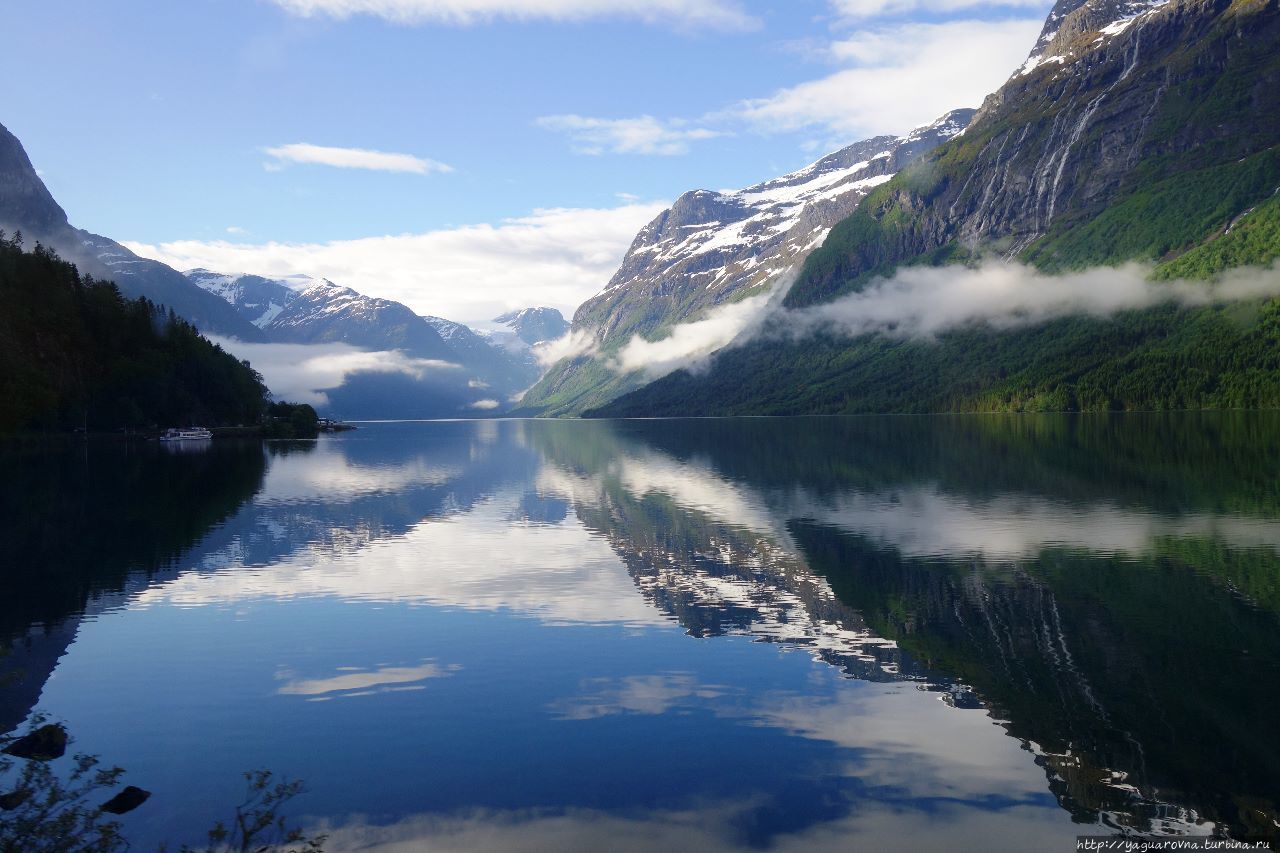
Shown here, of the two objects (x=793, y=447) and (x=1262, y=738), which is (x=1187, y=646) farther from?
(x=793, y=447)

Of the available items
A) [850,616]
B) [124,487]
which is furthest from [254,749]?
[124,487]

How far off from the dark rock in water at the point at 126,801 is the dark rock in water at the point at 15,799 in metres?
1.49

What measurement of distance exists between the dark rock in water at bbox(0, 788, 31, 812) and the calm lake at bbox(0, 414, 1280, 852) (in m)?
2.23

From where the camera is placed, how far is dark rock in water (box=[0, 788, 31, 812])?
60.1 ft

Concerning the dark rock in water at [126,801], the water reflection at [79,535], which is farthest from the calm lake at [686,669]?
the dark rock in water at [126,801]

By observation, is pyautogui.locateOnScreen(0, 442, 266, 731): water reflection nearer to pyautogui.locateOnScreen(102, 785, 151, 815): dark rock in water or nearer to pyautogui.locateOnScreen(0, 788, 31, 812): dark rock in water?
pyautogui.locateOnScreen(0, 788, 31, 812): dark rock in water

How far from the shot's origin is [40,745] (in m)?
22.2

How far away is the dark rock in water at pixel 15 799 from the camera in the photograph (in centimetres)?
1833

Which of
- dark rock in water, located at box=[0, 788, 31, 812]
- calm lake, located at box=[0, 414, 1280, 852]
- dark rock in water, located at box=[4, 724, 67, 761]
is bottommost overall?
calm lake, located at box=[0, 414, 1280, 852]

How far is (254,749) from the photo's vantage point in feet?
74.7

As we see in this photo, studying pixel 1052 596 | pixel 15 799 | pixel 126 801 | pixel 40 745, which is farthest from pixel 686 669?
pixel 15 799

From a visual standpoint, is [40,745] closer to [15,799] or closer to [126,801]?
[15,799]

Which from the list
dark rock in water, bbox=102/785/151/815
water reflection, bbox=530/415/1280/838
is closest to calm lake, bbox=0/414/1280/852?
water reflection, bbox=530/415/1280/838

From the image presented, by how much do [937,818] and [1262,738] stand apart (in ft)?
30.7
